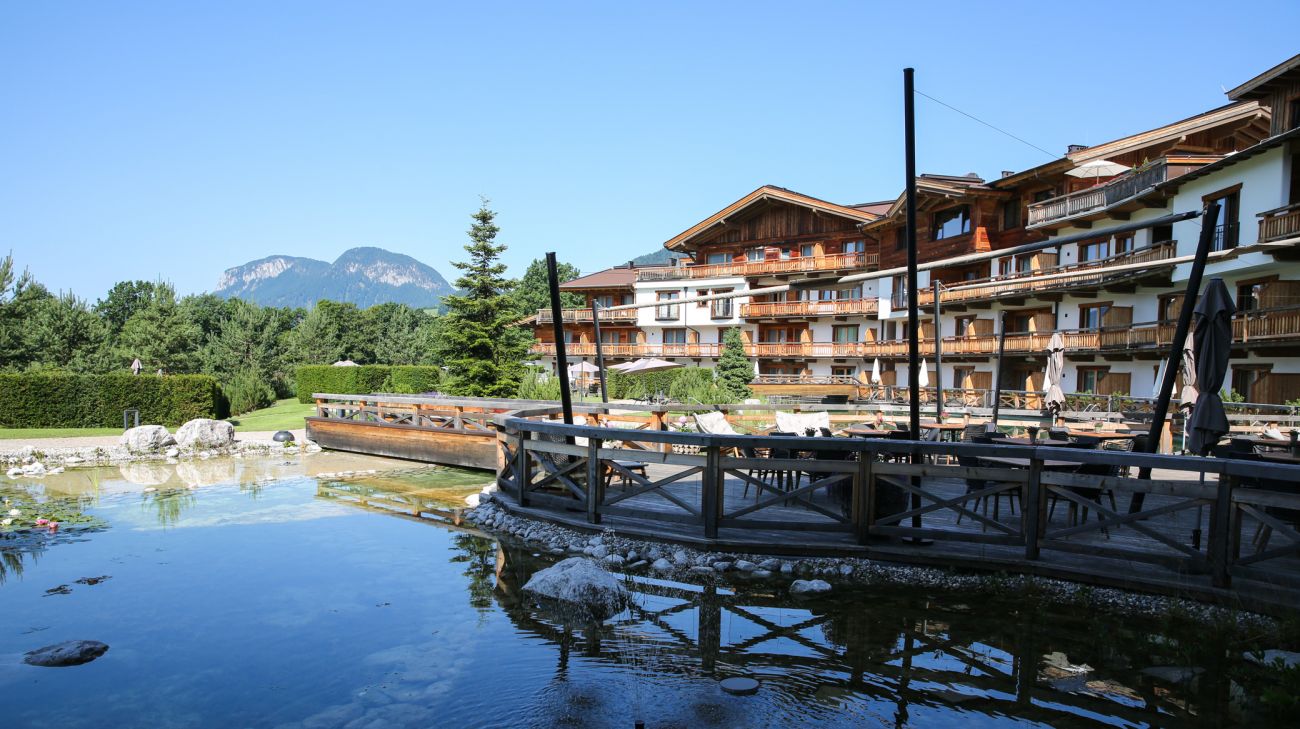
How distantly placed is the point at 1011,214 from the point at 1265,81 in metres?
14.8

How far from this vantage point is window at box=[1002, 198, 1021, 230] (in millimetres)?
37406

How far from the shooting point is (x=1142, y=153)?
3338 cm

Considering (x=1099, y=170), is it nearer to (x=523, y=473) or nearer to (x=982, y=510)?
(x=982, y=510)

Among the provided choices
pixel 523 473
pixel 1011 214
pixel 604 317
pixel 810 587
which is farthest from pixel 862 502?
pixel 604 317

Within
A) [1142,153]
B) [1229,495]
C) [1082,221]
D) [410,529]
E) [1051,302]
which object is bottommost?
[410,529]

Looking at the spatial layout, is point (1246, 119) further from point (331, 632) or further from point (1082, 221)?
point (331, 632)

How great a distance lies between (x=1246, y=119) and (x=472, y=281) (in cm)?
3224

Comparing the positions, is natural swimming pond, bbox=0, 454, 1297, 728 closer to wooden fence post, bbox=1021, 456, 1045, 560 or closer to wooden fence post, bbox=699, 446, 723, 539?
wooden fence post, bbox=1021, 456, 1045, 560

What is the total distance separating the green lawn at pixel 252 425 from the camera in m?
24.4

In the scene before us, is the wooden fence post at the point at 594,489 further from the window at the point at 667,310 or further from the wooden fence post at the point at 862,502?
the window at the point at 667,310

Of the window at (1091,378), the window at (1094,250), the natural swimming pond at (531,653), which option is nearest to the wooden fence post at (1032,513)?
the natural swimming pond at (531,653)

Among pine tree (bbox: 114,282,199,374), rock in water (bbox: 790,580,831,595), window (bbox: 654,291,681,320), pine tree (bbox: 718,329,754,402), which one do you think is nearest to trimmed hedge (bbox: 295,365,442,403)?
pine tree (bbox: 114,282,199,374)

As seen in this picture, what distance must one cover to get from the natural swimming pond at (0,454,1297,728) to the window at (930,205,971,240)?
36.0 meters

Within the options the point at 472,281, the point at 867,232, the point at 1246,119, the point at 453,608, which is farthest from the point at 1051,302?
the point at 453,608
